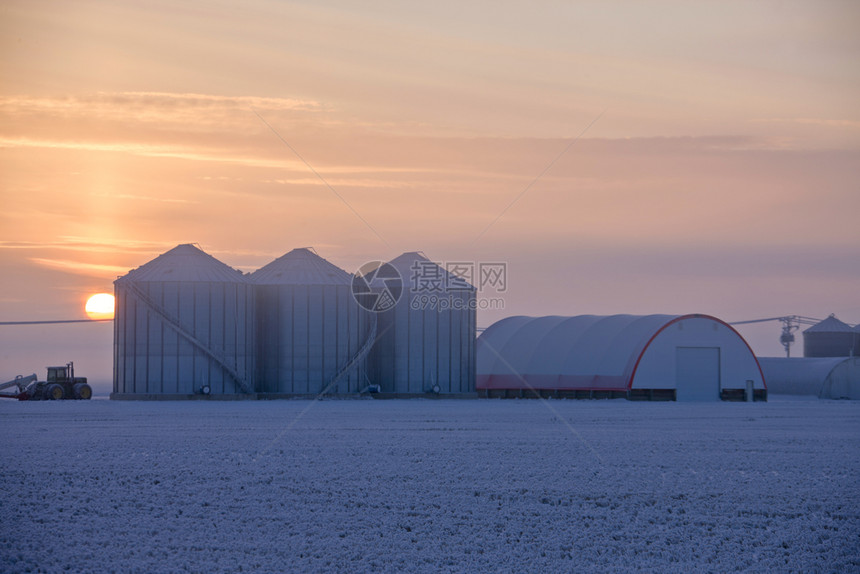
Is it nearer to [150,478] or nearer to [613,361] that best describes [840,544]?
[150,478]

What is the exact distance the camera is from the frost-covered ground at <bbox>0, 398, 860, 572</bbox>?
1181 cm

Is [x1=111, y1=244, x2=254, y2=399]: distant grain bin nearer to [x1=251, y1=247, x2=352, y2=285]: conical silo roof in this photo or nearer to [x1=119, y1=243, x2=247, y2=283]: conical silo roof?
[x1=119, y1=243, x2=247, y2=283]: conical silo roof

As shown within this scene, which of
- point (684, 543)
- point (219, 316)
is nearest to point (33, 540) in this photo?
point (684, 543)

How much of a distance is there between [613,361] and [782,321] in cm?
7439

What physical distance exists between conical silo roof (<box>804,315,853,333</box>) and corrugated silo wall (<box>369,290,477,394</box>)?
5011 centimetres

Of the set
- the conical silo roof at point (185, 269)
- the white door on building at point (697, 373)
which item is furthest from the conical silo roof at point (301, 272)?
the white door on building at point (697, 373)

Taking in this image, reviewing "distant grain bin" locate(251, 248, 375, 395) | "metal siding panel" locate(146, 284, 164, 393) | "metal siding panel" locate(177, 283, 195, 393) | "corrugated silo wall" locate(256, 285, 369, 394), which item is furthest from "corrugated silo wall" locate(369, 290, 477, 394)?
"metal siding panel" locate(146, 284, 164, 393)

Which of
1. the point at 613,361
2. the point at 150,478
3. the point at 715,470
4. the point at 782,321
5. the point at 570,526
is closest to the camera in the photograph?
the point at 570,526

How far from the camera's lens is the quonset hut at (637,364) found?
5266cm

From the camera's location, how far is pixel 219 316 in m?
48.5

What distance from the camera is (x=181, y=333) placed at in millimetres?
47594

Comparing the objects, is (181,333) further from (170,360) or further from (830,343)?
(830,343)

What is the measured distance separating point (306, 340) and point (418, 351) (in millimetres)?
6103

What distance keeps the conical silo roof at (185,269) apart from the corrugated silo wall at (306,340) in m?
2.51
